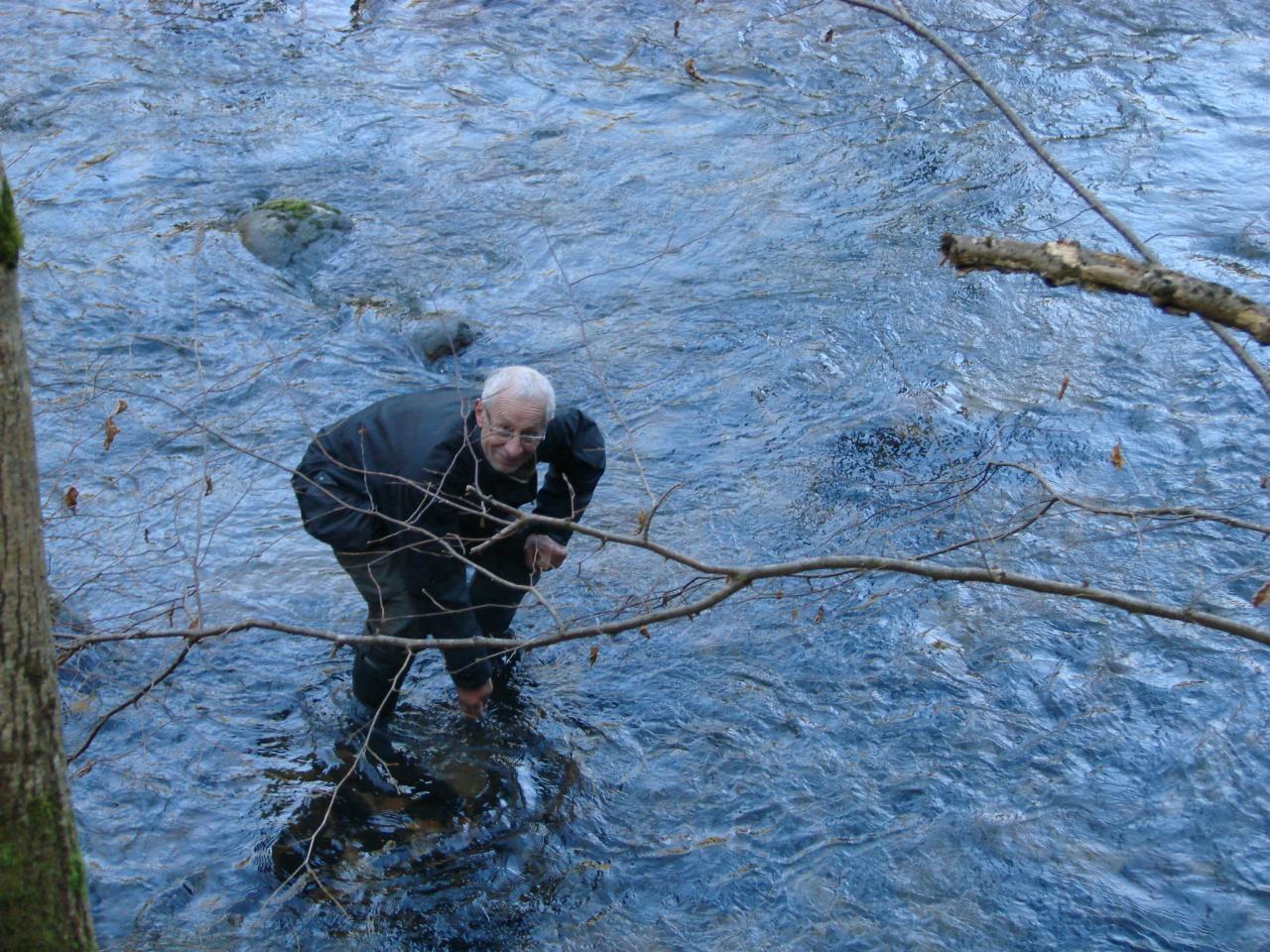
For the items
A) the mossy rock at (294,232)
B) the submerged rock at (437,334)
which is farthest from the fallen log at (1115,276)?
the mossy rock at (294,232)

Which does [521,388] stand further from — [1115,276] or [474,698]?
[1115,276]

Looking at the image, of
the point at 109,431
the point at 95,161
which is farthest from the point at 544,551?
the point at 95,161

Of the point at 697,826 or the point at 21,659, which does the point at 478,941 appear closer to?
the point at 697,826

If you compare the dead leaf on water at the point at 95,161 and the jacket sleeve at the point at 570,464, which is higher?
the jacket sleeve at the point at 570,464

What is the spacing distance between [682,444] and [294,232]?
373 cm

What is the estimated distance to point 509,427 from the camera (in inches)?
189

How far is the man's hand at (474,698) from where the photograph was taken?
5566mm

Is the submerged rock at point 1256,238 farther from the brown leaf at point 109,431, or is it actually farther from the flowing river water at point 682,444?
the brown leaf at point 109,431

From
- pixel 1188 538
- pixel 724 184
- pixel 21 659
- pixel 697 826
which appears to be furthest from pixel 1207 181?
pixel 21 659

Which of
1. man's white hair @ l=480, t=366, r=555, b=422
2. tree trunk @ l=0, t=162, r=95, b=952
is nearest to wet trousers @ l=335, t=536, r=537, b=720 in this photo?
man's white hair @ l=480, t=366, r=555, b=422

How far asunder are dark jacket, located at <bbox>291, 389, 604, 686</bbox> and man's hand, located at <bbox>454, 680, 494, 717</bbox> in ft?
1.32

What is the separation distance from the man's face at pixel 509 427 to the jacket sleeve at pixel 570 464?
1.04ft

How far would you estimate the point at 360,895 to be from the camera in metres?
5.11

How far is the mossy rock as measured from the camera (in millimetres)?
9641
